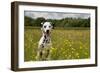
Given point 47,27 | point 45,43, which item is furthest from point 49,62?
point 47,27

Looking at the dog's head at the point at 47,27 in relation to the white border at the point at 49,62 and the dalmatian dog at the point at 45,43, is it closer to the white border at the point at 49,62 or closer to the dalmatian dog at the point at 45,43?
the dalmatian dog at the point at 45,43

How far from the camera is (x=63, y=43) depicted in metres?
1.75

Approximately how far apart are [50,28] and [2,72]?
0.47 metres

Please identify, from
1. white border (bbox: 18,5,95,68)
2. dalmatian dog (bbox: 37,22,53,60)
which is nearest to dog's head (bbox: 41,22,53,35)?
dalmatian dog (bbox: 37,22,53,60)

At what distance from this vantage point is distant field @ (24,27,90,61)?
165 cm

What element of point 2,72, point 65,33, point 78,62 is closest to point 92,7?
point 65,33

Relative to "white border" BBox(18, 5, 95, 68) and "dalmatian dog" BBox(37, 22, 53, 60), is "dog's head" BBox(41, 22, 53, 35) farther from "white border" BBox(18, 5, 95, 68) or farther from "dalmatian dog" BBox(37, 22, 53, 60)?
"white border" BBox(18, 5, 95, 68)

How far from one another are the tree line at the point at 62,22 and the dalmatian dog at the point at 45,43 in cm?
4

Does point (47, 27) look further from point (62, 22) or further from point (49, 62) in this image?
point (49, 62)

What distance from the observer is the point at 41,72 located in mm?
1686

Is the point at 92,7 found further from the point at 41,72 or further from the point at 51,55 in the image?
the point at 41,72

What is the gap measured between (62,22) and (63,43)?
160mm

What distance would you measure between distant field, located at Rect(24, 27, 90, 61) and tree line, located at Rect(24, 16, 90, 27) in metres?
0.03

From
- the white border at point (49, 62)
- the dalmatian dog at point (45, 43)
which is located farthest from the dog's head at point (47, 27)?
the white border at point (49, 62)
